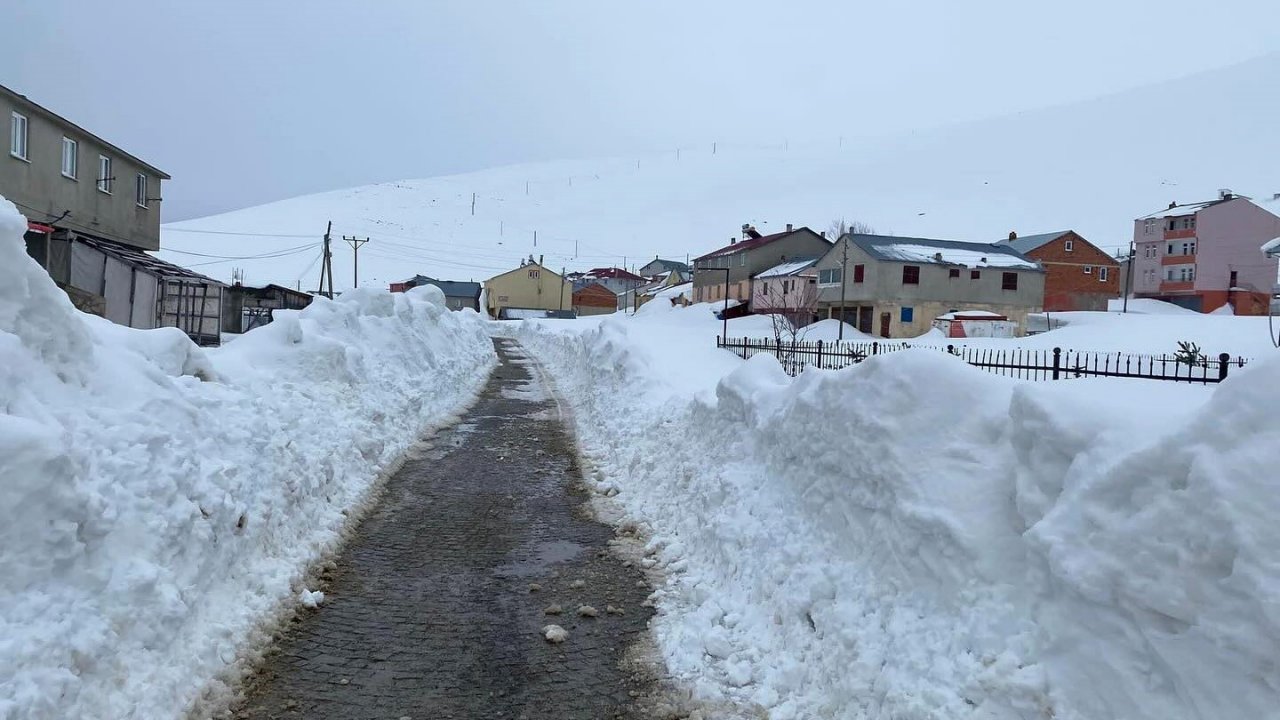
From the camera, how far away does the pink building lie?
64.2 m

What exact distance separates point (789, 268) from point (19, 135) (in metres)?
52.0

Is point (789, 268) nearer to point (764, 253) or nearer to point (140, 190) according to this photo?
point (764, 253)

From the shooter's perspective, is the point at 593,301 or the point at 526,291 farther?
the point at 593,301

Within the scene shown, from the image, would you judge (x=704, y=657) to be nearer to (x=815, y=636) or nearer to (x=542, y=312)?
(x=815, y=636)

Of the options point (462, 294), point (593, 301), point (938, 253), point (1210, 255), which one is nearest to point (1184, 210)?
point (1210, 255)

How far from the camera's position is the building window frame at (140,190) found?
29.9m

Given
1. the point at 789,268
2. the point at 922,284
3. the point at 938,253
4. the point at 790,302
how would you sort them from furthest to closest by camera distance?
the point at 789,268 → the point at 790,302 → the point at 938,253 → the point at 922,284

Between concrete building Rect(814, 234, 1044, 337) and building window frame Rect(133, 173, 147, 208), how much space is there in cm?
4006

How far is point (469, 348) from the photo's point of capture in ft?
95.5

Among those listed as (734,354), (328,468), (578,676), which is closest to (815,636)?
(578,676)

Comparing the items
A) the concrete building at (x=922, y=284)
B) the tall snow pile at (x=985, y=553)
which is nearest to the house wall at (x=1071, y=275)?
the concrete building at (x=922, y=284)

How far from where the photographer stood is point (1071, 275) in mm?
69188

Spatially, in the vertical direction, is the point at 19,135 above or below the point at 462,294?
above

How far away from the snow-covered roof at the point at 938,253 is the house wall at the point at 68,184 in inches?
1704
